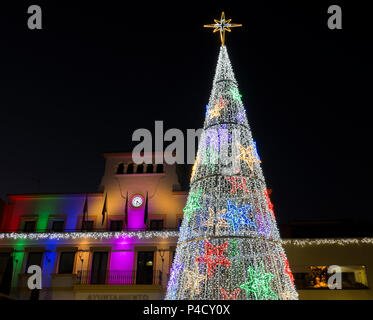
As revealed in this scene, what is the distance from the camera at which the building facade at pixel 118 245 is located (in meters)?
19.8

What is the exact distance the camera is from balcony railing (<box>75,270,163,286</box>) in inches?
817

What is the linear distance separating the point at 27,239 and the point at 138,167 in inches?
329

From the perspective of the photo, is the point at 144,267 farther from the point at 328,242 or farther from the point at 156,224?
the point at 328,242

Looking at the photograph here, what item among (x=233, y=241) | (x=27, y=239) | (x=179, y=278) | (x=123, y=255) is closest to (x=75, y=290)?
(x=123, y=255)

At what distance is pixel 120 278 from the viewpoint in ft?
68.8

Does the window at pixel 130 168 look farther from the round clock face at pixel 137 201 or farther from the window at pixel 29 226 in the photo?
the window at pixel 29 226

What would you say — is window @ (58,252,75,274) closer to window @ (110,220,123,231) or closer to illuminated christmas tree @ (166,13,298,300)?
window @ (110,220,123,231)

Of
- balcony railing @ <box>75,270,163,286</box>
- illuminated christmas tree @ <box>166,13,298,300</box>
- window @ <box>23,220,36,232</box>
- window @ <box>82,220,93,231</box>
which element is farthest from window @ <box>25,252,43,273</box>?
illuminated christmas tree @ <box>166,13,298,300</box>

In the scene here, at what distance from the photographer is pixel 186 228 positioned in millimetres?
10922

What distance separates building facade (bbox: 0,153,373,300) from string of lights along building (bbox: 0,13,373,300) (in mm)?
61

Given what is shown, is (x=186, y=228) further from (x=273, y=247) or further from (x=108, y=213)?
(x=108, y=213)

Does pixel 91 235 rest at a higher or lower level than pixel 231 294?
higher

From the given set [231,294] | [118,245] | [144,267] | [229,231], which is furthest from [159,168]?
[231,294]

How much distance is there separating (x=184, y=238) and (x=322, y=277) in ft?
41.4
